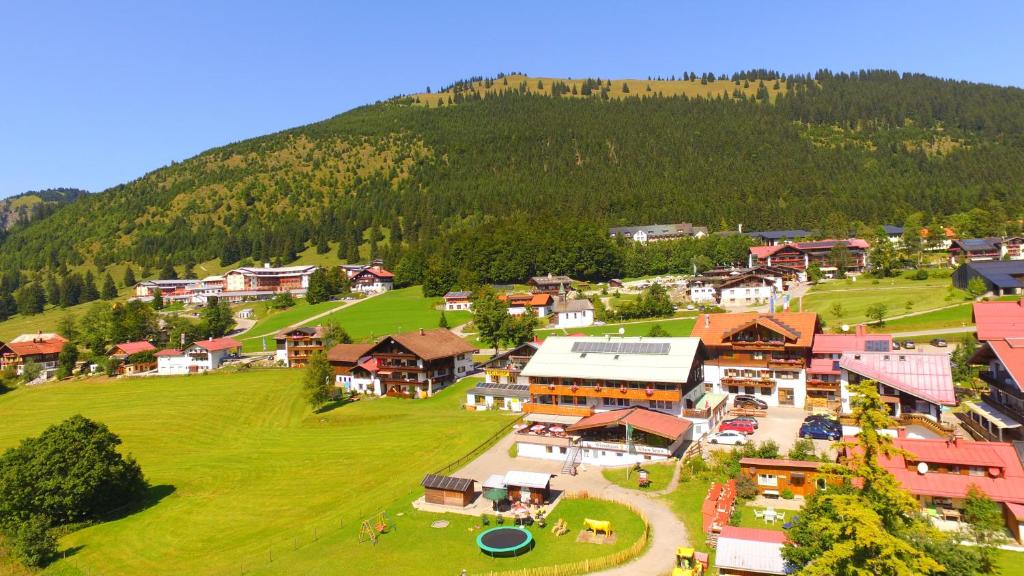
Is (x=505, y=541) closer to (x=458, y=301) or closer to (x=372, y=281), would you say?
(x=458, y=301)

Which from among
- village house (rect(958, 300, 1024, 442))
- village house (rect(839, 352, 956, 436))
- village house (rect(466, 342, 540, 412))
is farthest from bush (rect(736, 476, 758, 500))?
village house (rect(466, 342, 540, 412))

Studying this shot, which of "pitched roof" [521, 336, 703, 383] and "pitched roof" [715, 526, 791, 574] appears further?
"pitched roof" [521, 336, 703, 383]

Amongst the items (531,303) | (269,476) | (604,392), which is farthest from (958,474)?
(531,303)

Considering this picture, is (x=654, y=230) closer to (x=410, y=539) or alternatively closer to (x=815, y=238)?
(x=815, y=238)

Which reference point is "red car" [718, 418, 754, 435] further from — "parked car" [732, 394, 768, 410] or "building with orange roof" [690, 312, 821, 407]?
"building with orange roof" [690, 312, 821, 407]

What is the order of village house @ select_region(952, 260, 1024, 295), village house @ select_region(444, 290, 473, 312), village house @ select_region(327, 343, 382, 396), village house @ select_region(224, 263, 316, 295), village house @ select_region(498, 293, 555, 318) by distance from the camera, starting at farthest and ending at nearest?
1. village house @ select_region(224, 263, 316, 295)
2. village house @ select_region(444, 290, 473, 312)
3. village house @ select_region(498, 293, 555, 318)
4. village house @ select_region(952, 260, 1024, 295)
5. village house @ select_region(327, 343, 382, 396)

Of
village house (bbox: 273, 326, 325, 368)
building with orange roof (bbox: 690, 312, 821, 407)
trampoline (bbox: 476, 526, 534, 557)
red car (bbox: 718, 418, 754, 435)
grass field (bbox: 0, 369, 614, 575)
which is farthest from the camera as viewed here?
village house (bbox: 273, 326, 325, 368)
